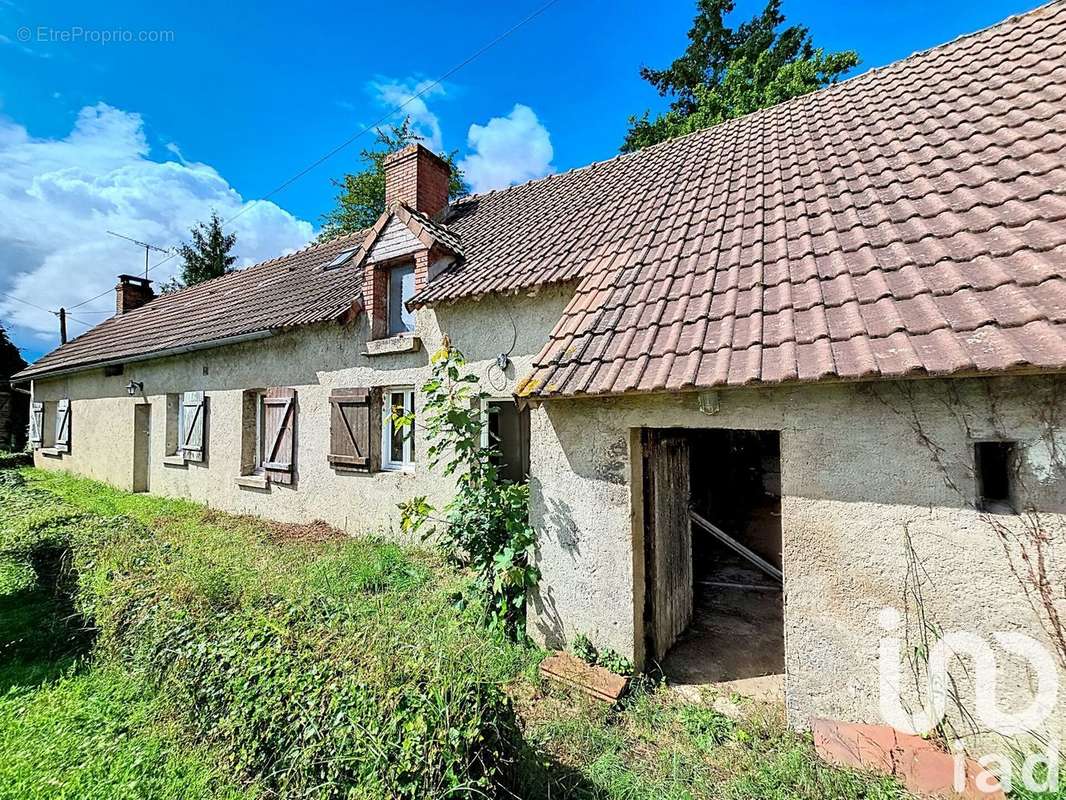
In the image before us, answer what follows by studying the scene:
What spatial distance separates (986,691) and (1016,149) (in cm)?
429

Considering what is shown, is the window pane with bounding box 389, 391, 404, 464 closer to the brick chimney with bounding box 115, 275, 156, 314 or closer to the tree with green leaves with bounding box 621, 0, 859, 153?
the tree with green leaves with bounding box 621, 0, 859, 153

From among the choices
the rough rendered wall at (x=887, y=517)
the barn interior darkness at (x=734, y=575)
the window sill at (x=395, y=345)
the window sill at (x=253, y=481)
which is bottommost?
the barn interior darkness at (x=734, y=575)

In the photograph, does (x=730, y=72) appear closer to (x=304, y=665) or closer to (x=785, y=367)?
(x=785, y=367)

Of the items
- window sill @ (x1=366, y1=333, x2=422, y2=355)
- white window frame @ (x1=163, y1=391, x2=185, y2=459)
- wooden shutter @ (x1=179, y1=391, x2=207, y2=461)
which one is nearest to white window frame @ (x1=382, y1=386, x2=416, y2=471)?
window sill @ (x1=366, y1=333, x2=422, y2=355)

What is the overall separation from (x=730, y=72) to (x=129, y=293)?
80.8 feet

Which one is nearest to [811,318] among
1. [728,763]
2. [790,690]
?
[790,690]

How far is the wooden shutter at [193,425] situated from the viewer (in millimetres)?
10875

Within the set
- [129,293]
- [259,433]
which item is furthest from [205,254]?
[259,433]

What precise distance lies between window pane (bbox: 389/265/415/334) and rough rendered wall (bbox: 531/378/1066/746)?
17.5 ft

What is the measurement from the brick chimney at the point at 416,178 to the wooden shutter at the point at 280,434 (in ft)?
14.9

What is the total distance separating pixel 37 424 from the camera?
17938 millimetres

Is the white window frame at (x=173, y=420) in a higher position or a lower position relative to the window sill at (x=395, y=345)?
lower

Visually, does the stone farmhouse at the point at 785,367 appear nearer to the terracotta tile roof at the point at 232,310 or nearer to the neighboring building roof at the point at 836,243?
the neighboring building roof at the point at 836,243

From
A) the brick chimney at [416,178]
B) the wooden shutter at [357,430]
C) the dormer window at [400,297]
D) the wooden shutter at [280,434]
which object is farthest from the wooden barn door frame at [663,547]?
the wooden shutter at [280,434]
